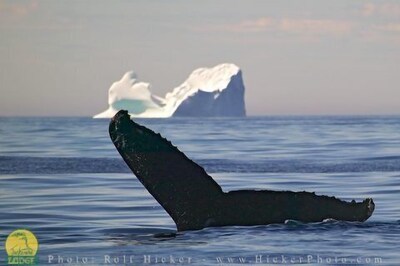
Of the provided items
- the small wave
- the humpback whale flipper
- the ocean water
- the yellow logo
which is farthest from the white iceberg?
the humpback whale flipper

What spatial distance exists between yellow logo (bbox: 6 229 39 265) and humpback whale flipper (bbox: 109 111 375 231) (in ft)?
5.03

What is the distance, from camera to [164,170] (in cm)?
1130

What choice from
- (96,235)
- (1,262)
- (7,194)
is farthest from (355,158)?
(1,262)

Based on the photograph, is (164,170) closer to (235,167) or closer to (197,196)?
(197,196)

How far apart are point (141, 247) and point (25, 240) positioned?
1859 millimetres

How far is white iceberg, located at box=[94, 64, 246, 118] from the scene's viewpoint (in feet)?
398

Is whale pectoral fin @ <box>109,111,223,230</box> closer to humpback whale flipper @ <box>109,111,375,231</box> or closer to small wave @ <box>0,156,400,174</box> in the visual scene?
humpback whale flipper @ <box>109,111,375,231</box>

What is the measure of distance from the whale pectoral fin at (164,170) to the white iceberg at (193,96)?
10694 cm

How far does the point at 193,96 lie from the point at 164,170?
110557 millimetres

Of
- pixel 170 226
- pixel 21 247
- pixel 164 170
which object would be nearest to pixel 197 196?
pixel 164 170

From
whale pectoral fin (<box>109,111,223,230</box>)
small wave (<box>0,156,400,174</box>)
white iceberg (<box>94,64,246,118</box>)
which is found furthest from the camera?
white iceberg (<box>94,64,246,118</box>)

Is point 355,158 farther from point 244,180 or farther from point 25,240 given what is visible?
point 25,240

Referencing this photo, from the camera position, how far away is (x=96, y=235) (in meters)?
13.1

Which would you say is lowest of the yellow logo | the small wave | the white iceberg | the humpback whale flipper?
the yellow logo
